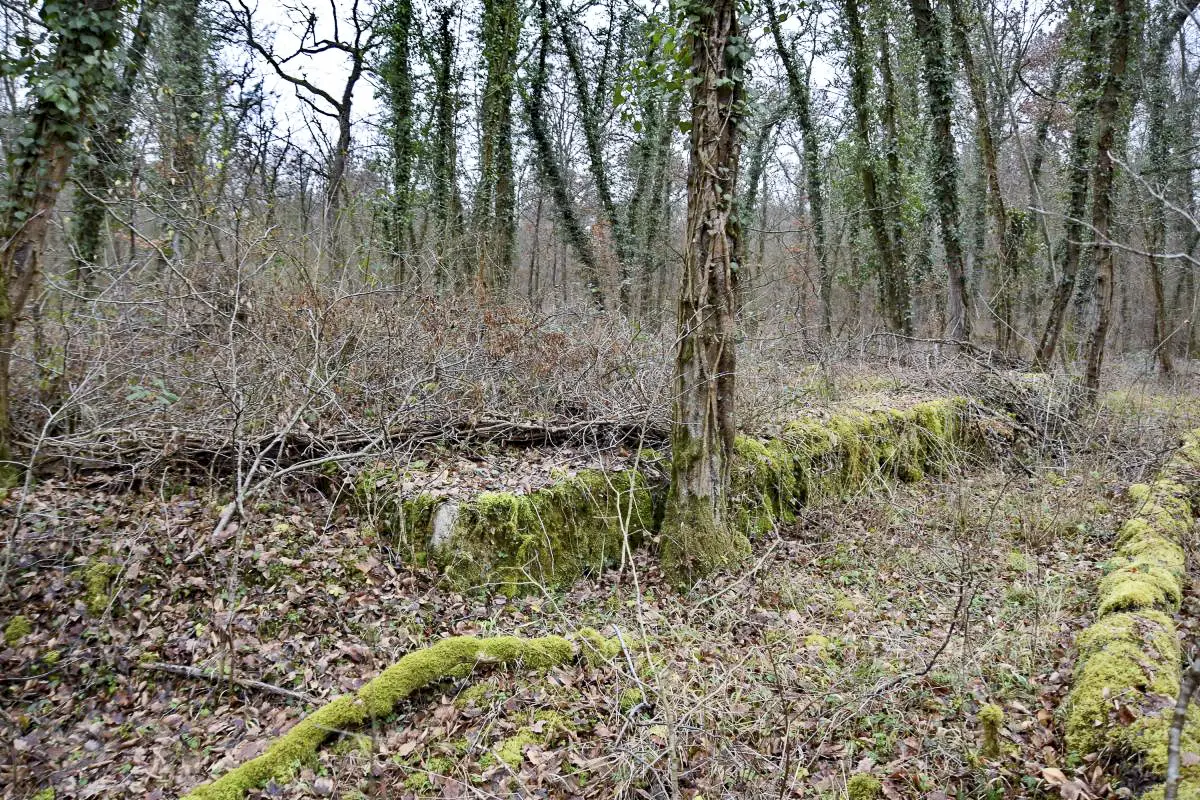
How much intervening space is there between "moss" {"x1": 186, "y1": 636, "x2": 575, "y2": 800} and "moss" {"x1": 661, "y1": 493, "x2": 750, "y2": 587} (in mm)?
1544

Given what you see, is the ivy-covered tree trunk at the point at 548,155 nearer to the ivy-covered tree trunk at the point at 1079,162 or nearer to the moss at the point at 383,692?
the ivy-covered tree trunk at the point at 1079,162

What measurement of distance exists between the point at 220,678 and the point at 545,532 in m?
2.34

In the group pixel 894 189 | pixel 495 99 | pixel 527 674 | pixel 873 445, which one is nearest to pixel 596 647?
pixel 527 674

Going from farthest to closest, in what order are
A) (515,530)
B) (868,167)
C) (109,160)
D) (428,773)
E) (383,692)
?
(868,167) < (109,160) < (515,530) < (383,692) < (428,773)

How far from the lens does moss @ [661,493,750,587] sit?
16.6ft

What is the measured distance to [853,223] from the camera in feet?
49.3

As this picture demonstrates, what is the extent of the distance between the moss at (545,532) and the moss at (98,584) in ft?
6.71

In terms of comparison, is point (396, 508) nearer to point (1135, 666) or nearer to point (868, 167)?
point (1135, 666)

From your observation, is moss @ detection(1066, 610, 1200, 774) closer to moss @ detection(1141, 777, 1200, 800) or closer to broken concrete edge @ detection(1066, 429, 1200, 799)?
broken concrete edge @ detection(1066, 429, 1200, 799)

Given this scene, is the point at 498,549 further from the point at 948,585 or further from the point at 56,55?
the point at 56,55

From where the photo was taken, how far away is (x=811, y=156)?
46.6 ft

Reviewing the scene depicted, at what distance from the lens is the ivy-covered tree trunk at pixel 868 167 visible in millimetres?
12141

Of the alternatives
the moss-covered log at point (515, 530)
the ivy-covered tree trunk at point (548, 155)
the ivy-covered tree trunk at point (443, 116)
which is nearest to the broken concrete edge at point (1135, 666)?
the moss-covered log at point (515, 530)

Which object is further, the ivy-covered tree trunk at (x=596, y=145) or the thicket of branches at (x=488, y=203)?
the ivy-covered tree trunk at (x=596, y=145)
